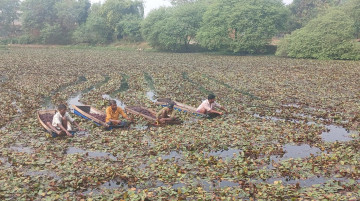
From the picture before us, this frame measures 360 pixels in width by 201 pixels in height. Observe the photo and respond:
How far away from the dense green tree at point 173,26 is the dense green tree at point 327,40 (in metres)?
18.1

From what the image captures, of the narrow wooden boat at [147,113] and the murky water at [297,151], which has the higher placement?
the narrow wooden boat at [147,113]

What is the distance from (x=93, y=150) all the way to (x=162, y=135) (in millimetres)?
2486

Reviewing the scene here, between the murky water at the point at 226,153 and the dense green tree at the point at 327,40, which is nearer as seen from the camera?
the murky water at the point at 226,153

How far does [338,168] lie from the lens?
852 cm

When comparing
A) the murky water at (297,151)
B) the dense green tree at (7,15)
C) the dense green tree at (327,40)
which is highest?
the dense green tree at (7,15)

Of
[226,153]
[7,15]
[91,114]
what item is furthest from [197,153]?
[7,15]

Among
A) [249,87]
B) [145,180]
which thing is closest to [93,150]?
[145,180]

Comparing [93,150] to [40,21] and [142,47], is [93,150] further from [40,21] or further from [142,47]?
[40,21]

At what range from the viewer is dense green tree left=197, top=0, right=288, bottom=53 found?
155ft

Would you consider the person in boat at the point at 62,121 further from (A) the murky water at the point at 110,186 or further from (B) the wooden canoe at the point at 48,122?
(A) the murky water at the point at 110,186

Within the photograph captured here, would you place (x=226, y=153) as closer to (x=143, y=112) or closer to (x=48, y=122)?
(x=143, y=112)

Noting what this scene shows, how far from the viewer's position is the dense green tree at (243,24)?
155 feet

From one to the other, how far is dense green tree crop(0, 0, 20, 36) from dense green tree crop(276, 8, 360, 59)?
66.3 metres

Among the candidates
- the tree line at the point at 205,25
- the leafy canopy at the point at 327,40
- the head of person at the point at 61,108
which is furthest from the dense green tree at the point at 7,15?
the head of person at the point at 61,108
